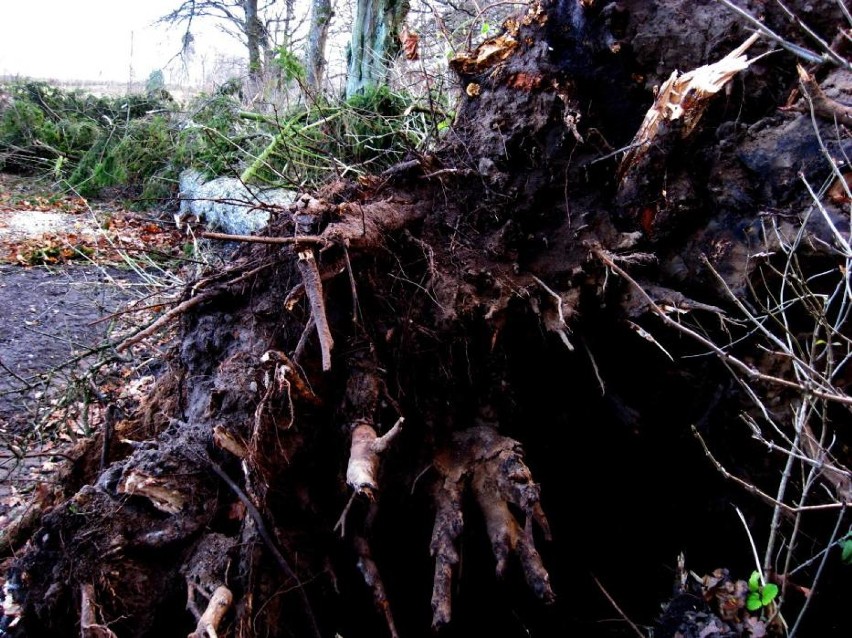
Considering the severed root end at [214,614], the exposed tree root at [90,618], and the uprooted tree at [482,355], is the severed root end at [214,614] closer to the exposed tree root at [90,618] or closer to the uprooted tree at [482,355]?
the uprooted tree at [482,355]

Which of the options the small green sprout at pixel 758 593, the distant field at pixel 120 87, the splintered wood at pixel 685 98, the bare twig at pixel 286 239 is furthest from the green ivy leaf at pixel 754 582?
the distant field at pixel 120 87

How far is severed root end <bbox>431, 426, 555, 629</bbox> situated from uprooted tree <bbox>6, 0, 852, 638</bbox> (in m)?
0.01

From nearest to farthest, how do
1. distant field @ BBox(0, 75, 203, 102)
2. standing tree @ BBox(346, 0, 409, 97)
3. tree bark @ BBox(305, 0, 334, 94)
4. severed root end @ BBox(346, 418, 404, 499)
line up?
severed root end @ BBox(346, 418, 404, 499) < standing tree @ BBox(346, 0, 409, 97) < tree bark @ BBox(305, 0, 334, 94) < distant field @ BBox(0, 75, 203, 102)

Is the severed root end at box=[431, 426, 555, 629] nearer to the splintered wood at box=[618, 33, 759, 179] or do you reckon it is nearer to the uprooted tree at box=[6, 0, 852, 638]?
the uprooted tree at box=[6, 0, 852, 638]

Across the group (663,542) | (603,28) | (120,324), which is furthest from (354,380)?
(120,324)

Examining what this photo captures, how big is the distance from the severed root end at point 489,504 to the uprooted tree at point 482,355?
0.01 meters

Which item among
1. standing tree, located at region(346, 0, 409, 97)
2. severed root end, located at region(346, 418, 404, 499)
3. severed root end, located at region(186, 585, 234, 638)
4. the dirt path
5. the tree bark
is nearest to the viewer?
severed root end, located at region(186, 585, 234, 638)

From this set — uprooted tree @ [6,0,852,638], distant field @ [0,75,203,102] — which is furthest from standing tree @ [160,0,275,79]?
uprooted tree @ [6,0,852,638]

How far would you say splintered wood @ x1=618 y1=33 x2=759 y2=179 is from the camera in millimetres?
2189

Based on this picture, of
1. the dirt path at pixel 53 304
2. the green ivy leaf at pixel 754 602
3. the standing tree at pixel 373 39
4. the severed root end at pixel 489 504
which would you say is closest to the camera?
A: the severed root end at pixel 489 504

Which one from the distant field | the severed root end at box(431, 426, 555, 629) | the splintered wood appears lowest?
the severed root end at box(431, 426, 555, 629)

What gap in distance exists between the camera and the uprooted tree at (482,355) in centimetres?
188

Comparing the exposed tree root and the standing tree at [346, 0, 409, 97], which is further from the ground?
the standing tree at [346, 0, 409, 97]

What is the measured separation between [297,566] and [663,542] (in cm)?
183
